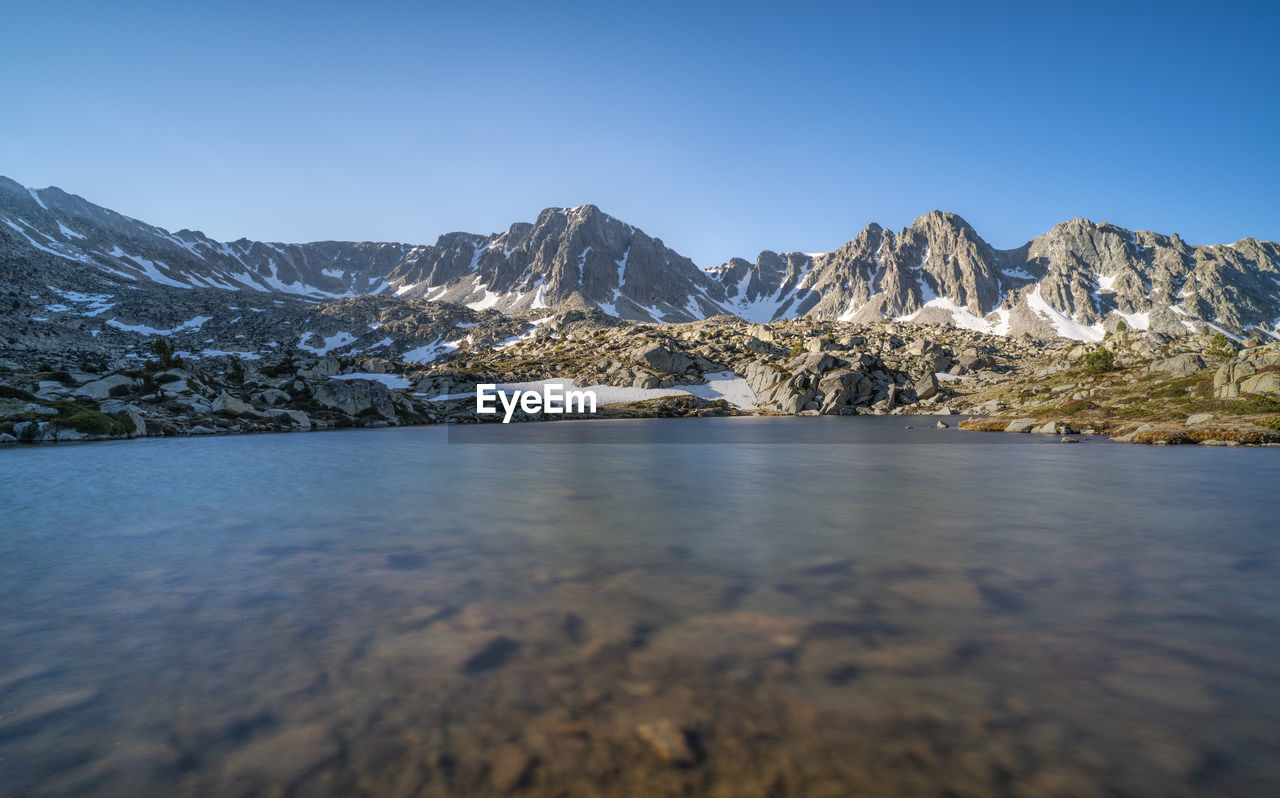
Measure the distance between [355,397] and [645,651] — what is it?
92.7 metres

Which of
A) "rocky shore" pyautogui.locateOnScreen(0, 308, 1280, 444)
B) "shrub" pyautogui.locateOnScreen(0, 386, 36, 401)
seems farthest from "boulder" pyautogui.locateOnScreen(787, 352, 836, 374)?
"shrub" pyautogui.locateOnScreen(0, 386, 36, 401)

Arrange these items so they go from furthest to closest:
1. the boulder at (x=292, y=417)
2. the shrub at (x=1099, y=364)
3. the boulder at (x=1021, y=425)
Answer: the shrub at (x=1099, y=364) < the boulder at (x=292, y=417) < the boulder at (x=1021, y=425)

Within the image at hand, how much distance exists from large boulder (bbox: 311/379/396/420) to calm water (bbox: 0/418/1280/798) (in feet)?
237

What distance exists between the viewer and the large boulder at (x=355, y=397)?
86625mm

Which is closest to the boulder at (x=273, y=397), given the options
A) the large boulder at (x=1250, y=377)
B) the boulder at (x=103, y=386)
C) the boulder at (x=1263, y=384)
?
the boulder at (x=103, y=386)

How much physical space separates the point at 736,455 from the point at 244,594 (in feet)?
109

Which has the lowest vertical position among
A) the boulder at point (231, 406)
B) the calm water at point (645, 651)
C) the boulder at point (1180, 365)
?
the calm water at point (645, 651)

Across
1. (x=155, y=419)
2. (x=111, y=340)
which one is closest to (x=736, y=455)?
(x=155, y=419)

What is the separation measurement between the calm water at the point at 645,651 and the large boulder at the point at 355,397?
72.2 meters

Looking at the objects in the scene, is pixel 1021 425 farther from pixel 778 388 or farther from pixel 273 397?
pixel 273 397

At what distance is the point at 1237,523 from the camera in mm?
16250

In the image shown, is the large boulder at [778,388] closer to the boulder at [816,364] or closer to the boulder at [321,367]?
the boulder at [816,364]

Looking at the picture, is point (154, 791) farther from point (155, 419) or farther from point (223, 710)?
point (155, 419)

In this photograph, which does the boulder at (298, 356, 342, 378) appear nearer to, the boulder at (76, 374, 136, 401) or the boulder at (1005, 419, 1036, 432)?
the boulder at (76, 374, 136, 401)
